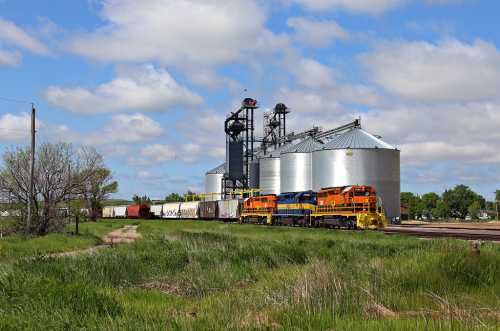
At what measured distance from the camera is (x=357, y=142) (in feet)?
246

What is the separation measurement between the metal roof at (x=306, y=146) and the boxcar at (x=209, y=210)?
60.8 feet

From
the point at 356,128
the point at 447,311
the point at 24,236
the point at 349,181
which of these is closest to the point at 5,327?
the point at 447,311

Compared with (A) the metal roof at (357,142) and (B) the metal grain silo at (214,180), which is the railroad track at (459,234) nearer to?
(A) the metal roof at (357,142)

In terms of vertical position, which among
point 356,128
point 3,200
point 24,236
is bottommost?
point 24,236

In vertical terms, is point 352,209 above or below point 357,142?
below

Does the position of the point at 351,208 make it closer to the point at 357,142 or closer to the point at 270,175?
the point at 357,142

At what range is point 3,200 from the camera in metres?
38.3

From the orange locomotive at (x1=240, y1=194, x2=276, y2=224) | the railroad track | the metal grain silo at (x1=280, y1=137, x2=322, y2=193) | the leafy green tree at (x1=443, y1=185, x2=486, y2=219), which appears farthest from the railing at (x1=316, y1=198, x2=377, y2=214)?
the leafy green tree at (x1=443, y1=185, x2=486, y2=219)

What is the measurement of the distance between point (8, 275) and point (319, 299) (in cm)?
810

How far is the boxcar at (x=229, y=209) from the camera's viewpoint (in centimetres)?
7319

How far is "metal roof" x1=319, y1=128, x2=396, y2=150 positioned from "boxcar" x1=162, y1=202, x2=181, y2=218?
106 ft

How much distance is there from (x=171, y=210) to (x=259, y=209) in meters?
38.9

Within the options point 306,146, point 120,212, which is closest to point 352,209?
point 306,146

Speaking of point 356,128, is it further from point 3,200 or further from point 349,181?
point 3,200
